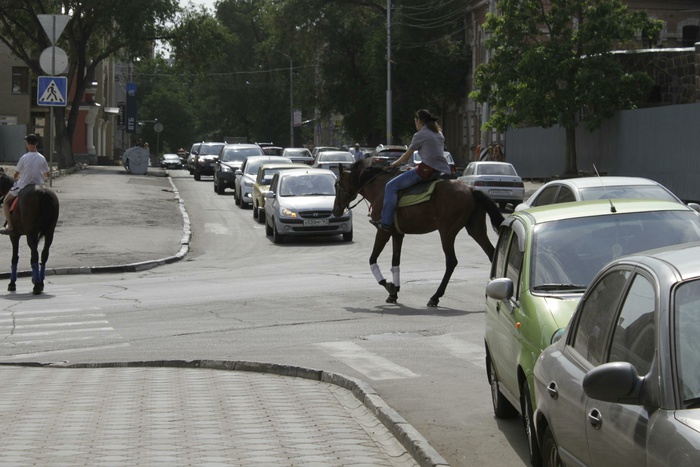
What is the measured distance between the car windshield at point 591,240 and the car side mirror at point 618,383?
3.27 metres

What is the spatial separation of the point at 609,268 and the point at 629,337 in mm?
654

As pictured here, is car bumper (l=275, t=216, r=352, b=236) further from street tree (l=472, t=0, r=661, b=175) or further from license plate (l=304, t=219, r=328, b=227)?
street tree (l=472, t=0, r=661, b=175)

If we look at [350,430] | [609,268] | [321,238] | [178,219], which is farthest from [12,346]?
[178,219]

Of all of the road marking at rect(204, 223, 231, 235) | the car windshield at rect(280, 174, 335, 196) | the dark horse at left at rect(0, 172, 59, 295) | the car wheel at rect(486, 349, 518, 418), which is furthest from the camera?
the road marking at rect(204, 223, 231, 235)

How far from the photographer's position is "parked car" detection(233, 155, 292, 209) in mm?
40281

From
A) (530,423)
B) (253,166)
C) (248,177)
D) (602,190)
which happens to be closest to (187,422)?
(530,423)

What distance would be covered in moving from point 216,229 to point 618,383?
2881 centimetres

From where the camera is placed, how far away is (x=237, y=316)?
51.5ft

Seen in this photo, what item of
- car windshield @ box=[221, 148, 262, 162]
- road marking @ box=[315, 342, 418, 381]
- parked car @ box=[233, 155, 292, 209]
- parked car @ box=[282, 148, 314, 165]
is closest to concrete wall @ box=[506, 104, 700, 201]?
parked car @ box=[282, 148, 314, 165]

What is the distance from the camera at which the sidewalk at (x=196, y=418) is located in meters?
7.41

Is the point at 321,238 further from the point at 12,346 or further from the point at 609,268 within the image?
the point at 609,268

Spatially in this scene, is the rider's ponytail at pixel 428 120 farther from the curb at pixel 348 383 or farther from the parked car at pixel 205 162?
the parked car at pixel 205 162

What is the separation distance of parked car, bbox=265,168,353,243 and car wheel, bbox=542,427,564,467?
72.0 ft

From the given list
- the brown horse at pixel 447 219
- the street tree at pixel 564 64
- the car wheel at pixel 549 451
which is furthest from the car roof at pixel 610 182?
the street tree at pixel 564 64
